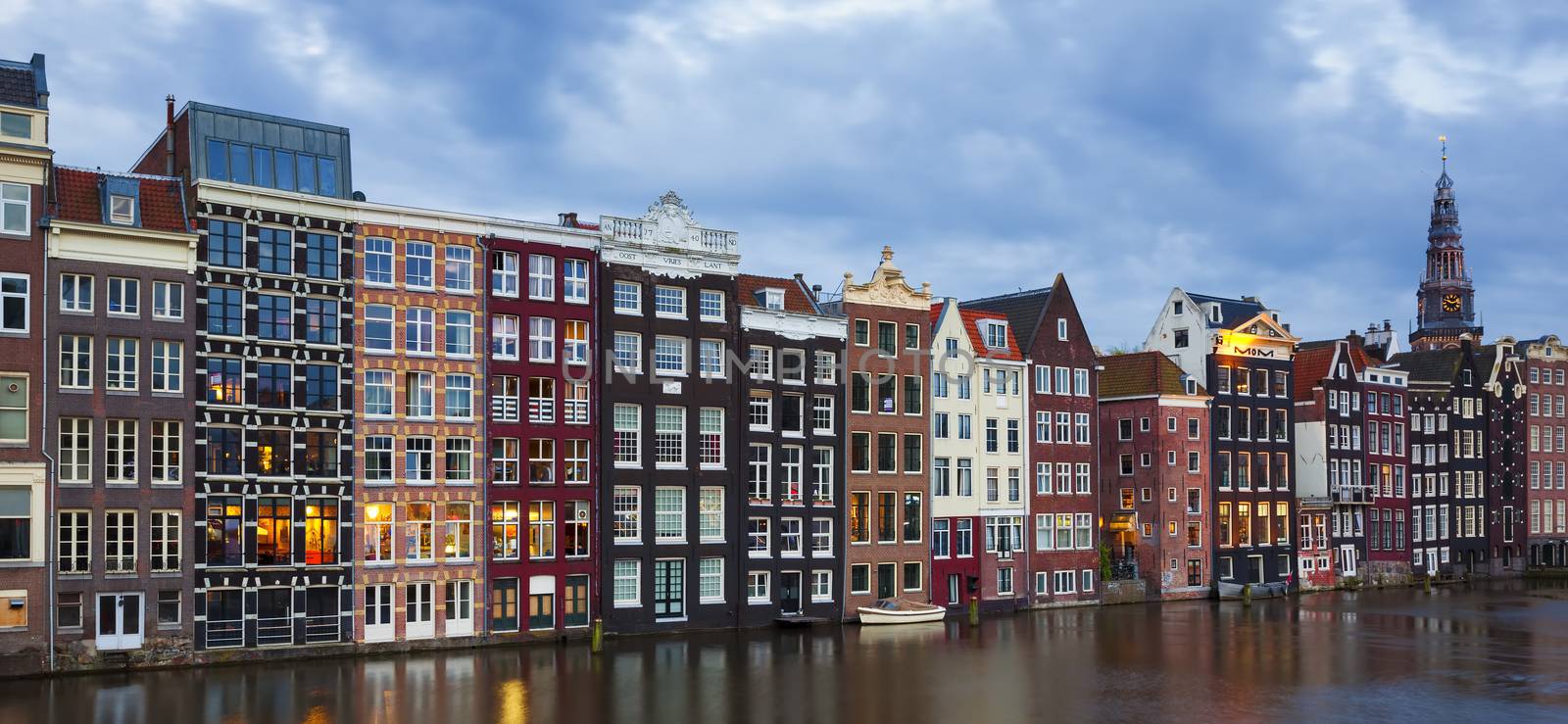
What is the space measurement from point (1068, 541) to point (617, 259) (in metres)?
38.7

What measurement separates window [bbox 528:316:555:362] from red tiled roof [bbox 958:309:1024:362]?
96.1 feet

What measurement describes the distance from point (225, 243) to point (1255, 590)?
75541mm

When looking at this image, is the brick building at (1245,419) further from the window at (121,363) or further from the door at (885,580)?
the window at (121,363)

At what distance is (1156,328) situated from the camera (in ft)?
355

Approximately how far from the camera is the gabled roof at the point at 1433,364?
418 ft

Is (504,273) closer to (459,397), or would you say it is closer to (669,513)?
(459,397)

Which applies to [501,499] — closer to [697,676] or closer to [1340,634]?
[697,676]

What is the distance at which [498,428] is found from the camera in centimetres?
6738

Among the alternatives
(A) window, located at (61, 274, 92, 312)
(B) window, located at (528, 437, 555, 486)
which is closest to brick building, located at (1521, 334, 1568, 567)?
(B) window, located at (528, 437, 555, 486)

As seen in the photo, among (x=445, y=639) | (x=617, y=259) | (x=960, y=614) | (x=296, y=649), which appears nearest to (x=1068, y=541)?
(x=960, y=614)

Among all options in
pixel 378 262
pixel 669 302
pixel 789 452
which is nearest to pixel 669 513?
pixel 789 452

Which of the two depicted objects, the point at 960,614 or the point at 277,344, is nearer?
the point at 277,344

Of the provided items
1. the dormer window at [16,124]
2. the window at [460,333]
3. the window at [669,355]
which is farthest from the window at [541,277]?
the dormer window at [16,124]

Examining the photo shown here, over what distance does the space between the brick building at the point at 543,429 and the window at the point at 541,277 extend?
0.05 metres
